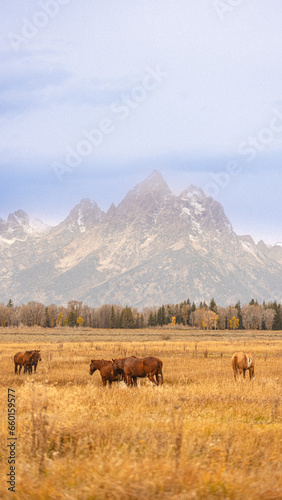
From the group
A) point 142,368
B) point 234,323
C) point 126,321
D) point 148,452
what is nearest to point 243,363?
point 142,368

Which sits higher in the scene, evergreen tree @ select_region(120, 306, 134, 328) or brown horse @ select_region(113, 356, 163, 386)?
brown horse @ select_region(113, 356, 163, 386)

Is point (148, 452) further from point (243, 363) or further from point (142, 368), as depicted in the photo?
point (243, 363)

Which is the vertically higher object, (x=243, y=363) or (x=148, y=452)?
(x=148, y=452)

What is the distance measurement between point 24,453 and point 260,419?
6.37m

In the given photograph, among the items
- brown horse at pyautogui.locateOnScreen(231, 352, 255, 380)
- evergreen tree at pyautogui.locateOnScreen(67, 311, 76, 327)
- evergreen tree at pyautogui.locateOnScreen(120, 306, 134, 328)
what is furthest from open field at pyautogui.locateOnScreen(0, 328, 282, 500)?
evergreen tree at pyautogui.locateOnScreen(67, 311, 76, 327)

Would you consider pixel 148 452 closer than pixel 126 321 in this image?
Yes

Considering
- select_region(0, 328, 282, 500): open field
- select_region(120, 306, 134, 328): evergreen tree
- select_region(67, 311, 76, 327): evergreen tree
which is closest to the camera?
select_region(0, 328, 282, 500): open field

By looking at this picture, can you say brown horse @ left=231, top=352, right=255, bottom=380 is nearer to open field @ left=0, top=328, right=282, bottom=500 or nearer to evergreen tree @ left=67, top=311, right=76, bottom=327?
open field @ left=0, top=328, right=282, bottom=500

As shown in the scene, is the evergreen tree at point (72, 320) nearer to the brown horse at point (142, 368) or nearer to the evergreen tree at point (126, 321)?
the evergreen tree at point (126, 321)

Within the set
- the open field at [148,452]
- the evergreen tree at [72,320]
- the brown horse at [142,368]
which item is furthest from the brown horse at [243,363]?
the evergreen tree at [72,320]

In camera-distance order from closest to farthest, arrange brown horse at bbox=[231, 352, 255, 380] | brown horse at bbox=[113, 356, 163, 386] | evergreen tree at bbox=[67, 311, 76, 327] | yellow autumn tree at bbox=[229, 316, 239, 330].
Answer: brown horse at bbox=[113, 356, 163, 386]
brown horse at bbox=[231, 352, 255, 380]
evergreen tree at bbox=[67, 311, 76, 327]
yellow autumn tree at bbox=[229, 316, 239, 330]

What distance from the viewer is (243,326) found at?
194250 mm

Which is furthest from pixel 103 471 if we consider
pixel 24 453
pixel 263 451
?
pixel 263 451

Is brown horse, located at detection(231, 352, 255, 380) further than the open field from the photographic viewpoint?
Yes
